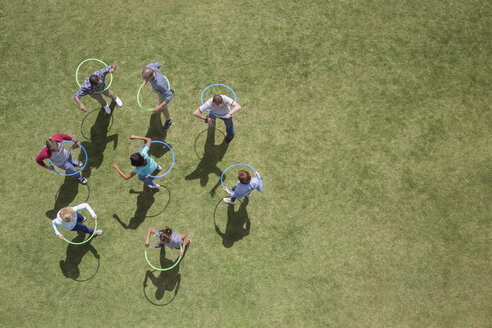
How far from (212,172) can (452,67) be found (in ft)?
27.5

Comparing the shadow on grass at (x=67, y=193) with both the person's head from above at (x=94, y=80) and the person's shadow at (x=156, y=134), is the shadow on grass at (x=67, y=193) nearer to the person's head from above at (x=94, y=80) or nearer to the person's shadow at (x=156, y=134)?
the person's shadow at (x=156, y=134)

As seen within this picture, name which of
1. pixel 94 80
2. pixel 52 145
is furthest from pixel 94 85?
pixel 52 145

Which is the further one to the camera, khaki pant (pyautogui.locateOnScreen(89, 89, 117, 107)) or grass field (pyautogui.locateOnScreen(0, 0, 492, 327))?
khaki pant (pyautogui.locateOnScreen(89, 89, 117, 107))

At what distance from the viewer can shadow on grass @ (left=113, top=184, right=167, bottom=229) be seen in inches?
363

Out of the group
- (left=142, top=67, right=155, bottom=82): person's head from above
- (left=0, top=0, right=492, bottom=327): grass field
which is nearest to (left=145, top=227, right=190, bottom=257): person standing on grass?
(left=0, top=0, right=492, bottom=327): grass field

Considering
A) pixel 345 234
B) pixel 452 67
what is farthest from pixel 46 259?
pixel 452 67

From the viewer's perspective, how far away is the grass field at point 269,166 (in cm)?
880

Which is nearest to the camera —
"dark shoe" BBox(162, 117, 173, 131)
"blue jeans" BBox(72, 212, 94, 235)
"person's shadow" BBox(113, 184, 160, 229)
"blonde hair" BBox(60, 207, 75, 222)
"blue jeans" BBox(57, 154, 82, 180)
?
"blonde hair" BBox(60, 207, 75, 222)

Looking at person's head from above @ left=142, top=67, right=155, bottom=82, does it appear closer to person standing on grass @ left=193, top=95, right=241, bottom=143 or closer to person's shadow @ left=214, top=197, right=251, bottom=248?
person standing on grass @ left=193, top=95, right=241, bottom=143

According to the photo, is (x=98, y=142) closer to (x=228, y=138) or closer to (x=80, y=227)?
(x=80, y=227)

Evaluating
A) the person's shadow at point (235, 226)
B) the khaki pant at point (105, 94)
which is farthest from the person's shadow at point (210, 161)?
the khaki pant at point (105, 94)

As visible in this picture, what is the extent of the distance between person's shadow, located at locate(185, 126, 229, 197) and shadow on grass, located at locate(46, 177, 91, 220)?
3347mm

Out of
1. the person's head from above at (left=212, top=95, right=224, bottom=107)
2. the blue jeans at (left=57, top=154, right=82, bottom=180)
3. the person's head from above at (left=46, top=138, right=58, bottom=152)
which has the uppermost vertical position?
the person's head from above at (left=212, top=95, right=224, bottom=107)

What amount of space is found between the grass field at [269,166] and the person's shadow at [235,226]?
0.06m
